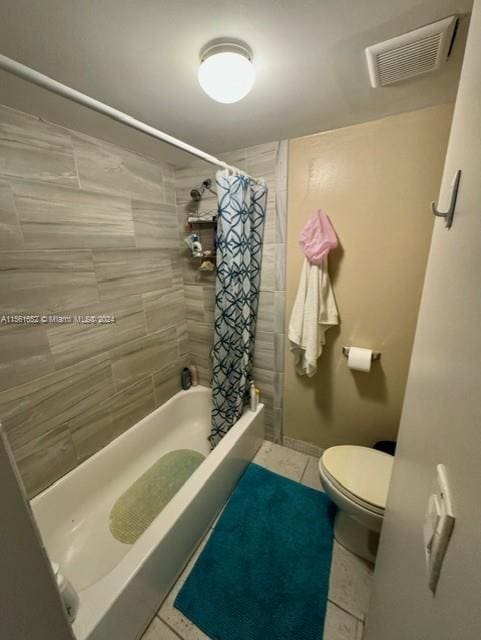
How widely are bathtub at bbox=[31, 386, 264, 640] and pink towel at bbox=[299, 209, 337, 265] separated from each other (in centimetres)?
116

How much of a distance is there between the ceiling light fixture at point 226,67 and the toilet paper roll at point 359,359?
4.32 feet

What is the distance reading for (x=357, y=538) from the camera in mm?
1235

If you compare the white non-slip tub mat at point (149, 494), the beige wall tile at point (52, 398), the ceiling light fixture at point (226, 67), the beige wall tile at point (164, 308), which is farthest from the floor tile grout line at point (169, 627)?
the ceiling light fixture at point (226, 67)

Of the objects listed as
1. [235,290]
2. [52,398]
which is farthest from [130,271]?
[52,398]

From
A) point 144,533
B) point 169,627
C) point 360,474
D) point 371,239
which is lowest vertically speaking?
point 169,627

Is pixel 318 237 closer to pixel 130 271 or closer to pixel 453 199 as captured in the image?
pixel 453 199

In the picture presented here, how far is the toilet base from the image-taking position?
121 centimetres

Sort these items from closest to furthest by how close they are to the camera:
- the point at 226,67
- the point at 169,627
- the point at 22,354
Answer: the point at 226,67 → the point at 169,627 → the point at 22,354

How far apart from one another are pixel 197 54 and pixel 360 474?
1826 mm

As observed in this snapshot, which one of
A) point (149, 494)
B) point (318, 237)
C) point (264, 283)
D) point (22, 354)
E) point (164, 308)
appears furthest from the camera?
point (164, 308)

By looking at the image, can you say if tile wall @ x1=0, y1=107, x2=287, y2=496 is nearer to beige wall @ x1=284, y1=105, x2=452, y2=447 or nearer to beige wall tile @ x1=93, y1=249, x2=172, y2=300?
beige wall tile @ x1=93, y1=249, x2=172, y2=300

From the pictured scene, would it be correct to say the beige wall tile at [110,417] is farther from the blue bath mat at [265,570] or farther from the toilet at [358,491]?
the toilet at [358,491]

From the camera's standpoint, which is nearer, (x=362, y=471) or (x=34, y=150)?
(x=34, y=150)

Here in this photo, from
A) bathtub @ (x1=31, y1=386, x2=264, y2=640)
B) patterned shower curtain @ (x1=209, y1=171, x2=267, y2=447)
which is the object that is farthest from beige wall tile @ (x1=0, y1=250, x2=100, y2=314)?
bathtub @ (x1=31, y1=386, x2=264, y2=640)
